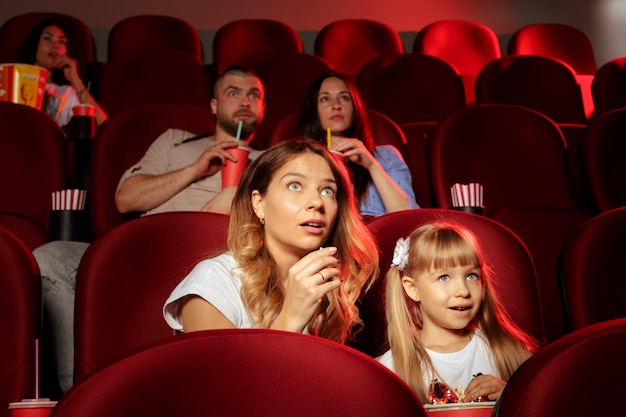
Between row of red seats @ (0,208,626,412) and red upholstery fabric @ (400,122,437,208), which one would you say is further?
red upholstery fabric @ (400,122,437,208)

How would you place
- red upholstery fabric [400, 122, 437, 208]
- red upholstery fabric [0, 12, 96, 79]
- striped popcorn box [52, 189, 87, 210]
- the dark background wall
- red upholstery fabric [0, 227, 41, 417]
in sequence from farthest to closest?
the dark background wall, red upholstery fabric [0, 12, 96, 79], red upholstery fabric [400, 122, 437, 208], striped popcorn box [52, 189, 87, 210], red upholstery fabric [0, 227, 41, 417]

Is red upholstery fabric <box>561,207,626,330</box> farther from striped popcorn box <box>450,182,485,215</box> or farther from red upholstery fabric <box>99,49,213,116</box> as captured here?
red upholstery fabric <box>99,49,213,116</box>

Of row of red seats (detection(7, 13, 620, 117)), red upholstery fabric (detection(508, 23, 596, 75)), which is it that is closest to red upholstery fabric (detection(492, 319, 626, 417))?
row of red seats (detection(7, 13, 620, 117))

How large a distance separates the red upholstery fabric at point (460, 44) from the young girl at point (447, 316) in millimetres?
1513

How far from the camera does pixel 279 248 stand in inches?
30.3

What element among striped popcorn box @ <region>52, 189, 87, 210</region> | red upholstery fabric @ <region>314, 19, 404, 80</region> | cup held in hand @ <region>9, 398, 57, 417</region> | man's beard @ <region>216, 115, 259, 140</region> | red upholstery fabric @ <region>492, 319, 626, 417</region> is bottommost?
cup held in hand @ <region>9, 398, 57, 417</region>

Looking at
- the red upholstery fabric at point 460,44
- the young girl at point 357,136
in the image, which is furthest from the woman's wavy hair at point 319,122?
the red upholstery fabric at point 460,44

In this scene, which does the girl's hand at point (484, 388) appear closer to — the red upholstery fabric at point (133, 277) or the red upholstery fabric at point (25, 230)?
the red upholstery fabric at point (133, 277)

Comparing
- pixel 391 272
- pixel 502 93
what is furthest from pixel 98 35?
pixel 391 272

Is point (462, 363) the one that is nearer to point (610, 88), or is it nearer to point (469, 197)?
point (469, 197)

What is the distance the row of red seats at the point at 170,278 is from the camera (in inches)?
28.2

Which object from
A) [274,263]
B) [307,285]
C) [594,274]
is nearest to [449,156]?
[594,274]

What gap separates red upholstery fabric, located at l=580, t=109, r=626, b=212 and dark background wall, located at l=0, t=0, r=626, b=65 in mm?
1187

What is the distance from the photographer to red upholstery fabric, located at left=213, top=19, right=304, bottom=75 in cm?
217
